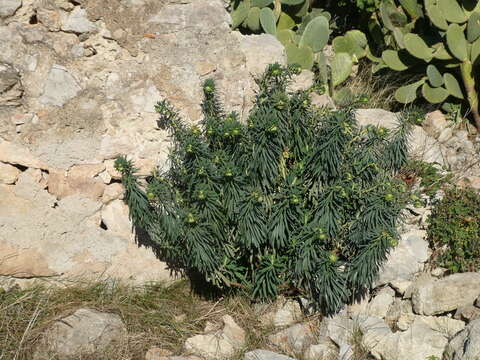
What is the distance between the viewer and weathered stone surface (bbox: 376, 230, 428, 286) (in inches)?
150

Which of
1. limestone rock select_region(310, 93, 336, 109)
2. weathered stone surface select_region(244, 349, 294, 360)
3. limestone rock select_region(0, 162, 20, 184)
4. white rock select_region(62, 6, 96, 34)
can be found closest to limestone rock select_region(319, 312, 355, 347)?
weathered stone surface select_region(244, 349, 294, 360)

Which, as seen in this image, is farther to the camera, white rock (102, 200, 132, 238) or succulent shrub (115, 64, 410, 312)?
white rock (102, 200, 132, 238)

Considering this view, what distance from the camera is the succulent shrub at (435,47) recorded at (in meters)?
4.68

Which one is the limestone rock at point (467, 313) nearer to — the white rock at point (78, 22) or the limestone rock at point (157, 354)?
the limestone rock at point (157, 354)

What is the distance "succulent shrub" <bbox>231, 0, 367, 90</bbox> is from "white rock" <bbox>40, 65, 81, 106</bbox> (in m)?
1.38

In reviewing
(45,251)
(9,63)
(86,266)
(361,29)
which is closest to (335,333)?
(86,266)

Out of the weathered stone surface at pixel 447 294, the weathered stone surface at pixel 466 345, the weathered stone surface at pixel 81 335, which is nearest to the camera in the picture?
the weathered stone surface at pixel 466 345

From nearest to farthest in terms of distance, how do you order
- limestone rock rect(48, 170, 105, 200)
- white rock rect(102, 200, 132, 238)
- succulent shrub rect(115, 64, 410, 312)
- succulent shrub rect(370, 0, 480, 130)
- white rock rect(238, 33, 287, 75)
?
succulent shrub rect(115, 64, 410, 312) → limestone rock rect(48, 170, 105, 200) → white rock rect(102, 200, 132, 238) → white rock rect(238, 33, 287, 75) → succulent shrub rect(370, 0, 480, 130)

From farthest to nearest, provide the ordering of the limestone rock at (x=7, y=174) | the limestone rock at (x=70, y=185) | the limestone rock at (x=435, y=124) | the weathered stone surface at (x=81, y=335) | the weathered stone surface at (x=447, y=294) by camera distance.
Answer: the limestone rock at (x=435, y=124) → the limestone rock at (x=70, y=185) → the limestone rock at (x=7, y=174) → the weathered stone surface at (x=447, y=294) → the weathered stone surface at (x=81, y=335)

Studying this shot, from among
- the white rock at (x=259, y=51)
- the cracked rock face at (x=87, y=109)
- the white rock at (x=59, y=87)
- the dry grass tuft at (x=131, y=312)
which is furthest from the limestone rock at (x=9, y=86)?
the white rock at (x=259, y=51)

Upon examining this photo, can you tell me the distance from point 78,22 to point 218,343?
82.5 inches

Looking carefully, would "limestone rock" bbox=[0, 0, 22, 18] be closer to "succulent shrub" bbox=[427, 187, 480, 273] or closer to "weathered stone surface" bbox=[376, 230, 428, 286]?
"weathered stone surface" bbox=[376, 230, 428, 286]

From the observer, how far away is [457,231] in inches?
151

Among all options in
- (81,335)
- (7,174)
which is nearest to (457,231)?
(81,335)
